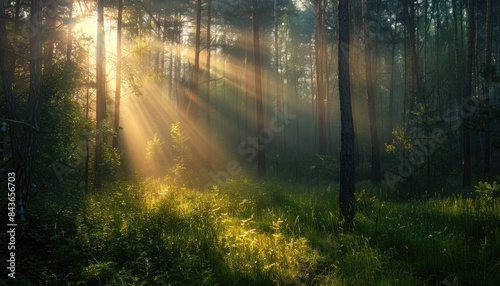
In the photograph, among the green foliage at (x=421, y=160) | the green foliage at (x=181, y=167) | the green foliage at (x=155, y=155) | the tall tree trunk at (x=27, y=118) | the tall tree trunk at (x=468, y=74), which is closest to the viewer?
the tall tree trunk at (x=27, y=118)

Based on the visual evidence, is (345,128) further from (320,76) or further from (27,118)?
(320,76)

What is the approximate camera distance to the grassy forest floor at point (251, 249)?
440 centimetres

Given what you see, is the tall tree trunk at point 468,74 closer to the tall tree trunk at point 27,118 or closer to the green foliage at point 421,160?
the green foliage at point 421,160

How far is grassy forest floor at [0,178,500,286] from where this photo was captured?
440cm

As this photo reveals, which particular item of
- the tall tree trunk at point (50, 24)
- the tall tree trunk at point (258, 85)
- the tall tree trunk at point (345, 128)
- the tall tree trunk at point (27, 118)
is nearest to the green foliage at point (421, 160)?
the tall tree trunk at point (345, 128)

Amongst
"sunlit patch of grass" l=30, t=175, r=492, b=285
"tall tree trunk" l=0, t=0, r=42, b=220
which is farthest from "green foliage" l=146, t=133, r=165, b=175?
"tall tree trunk" l=0, t=0, r=42, b=220

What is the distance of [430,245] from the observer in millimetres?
5078

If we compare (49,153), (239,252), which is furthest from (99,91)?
(239,252)

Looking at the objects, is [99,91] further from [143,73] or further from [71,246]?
[71,246]

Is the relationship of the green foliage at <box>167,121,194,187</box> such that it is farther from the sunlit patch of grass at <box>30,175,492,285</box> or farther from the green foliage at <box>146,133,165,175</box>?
the sunlit patch of grass at <box>30,175,492,285</box>

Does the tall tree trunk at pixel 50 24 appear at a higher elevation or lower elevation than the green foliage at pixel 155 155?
higher

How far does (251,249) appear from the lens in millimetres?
5188

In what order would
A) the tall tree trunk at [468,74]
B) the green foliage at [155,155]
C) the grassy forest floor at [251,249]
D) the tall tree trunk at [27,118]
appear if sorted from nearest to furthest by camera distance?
1. the grassy forest floor at [251,249]
2. the tall tree trunk at [27,118]
3. the tall tree trunk at [468,74]
4. the green foliage at [155,155]

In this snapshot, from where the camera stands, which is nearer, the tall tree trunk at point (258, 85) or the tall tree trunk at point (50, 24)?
the tall tree trunk at point (50, 24)
